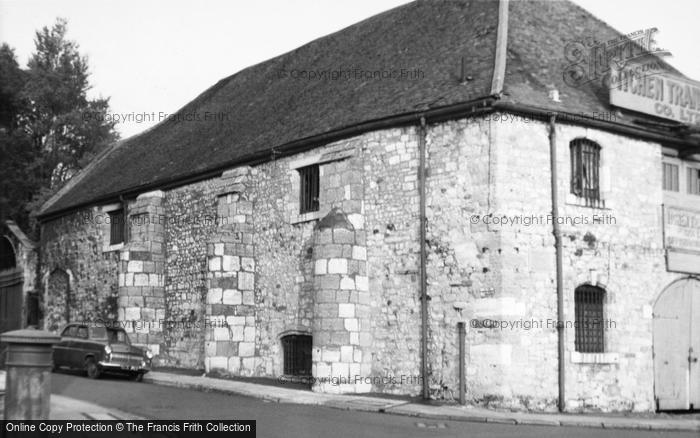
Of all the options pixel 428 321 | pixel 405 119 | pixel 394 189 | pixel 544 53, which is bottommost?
pixel 428 321

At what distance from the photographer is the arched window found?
37075mm

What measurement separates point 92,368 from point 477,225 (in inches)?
405

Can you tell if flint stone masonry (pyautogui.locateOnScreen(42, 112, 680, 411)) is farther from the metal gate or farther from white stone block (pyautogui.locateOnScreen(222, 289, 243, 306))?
the metal gate

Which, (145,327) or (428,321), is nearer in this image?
(428,321)

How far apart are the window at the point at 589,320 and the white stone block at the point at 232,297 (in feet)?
28.5

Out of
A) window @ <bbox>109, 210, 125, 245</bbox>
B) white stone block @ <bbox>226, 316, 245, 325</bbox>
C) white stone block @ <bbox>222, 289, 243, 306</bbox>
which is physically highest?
window @ <bbox>109, 210, 125, 245</bbox>

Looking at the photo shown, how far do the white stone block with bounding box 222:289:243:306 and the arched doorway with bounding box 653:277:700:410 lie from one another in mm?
10104

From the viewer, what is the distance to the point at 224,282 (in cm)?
2205

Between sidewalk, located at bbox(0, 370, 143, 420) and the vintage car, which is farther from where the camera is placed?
the vintage car

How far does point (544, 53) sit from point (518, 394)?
311 inches

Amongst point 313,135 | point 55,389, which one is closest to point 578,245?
point 313,135

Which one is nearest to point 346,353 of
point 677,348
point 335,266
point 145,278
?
point 335,266

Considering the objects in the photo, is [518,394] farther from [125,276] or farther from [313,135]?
[125,276]

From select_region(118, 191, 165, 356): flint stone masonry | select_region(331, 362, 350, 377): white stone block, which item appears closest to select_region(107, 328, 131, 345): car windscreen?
select_region(118, 191, 165, 356): flint stone masonry
